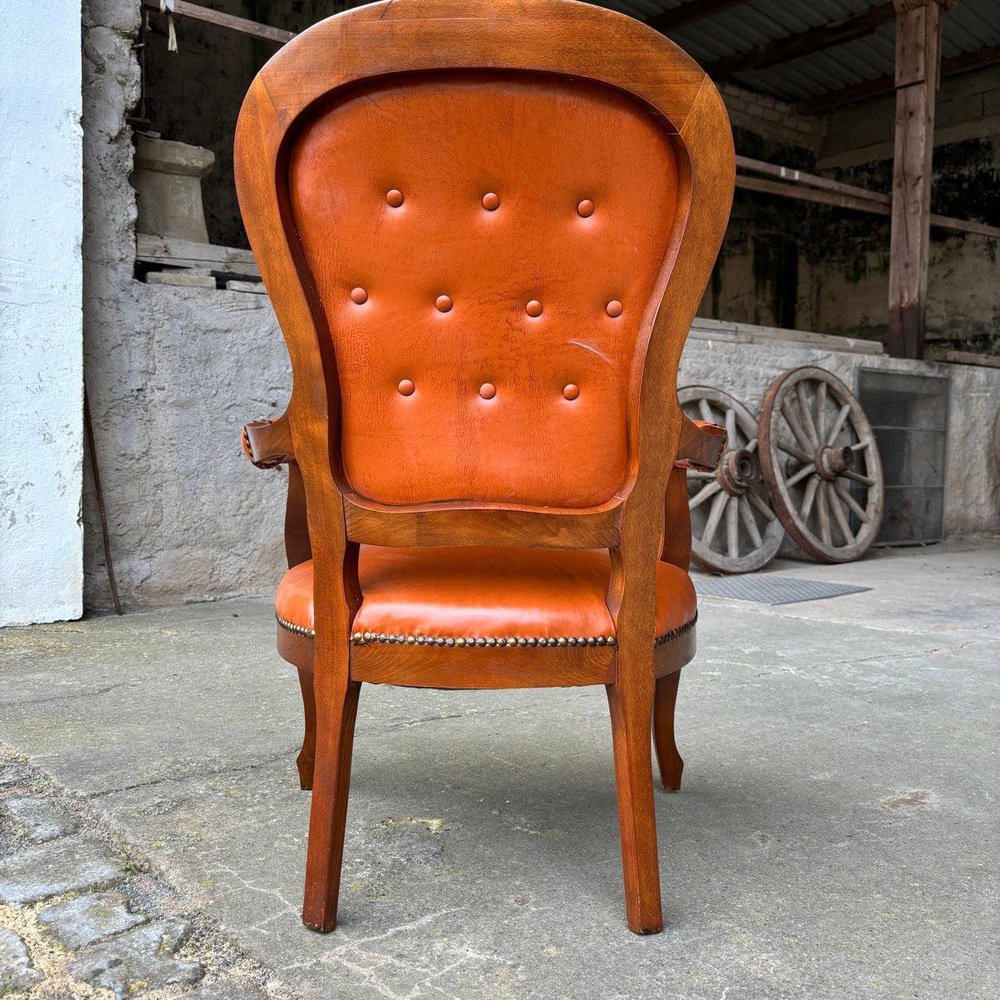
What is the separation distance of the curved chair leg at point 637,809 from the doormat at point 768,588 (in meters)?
2.81

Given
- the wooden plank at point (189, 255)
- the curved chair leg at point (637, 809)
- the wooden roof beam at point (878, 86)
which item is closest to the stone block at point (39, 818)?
the curved chair leg at point (637, 809)

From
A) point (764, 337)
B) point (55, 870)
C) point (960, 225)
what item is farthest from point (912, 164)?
point (55, 870)

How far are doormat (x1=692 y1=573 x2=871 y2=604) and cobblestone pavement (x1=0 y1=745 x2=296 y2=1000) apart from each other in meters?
2.94

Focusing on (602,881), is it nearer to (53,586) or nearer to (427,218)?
(427,218)

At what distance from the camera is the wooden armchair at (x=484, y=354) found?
117 centimetres

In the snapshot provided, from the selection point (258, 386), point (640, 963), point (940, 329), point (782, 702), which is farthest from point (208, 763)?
point (940, 329)

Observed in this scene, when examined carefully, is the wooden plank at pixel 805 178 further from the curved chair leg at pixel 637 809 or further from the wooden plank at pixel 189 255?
the curved chair leg at pixel 637 809

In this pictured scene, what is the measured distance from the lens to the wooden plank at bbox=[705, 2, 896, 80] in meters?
7.91

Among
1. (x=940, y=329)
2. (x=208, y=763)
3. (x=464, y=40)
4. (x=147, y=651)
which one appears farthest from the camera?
(x=940, y=329)

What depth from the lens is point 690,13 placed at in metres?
8.24

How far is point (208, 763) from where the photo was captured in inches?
73.2

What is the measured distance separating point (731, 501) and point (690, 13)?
17.5 ft

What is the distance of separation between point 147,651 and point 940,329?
10.2 metres

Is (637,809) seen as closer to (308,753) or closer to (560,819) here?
(560,819)
